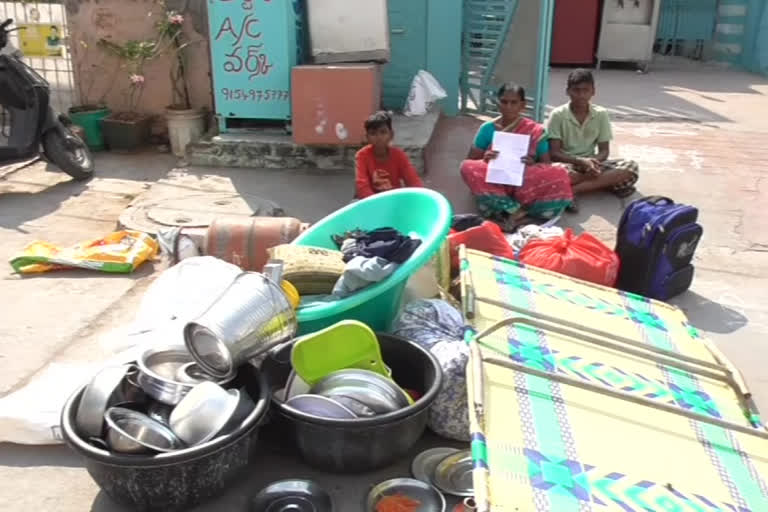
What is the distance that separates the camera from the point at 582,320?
10.5 feet

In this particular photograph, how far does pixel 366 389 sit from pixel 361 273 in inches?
23.1

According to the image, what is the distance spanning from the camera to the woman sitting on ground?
4.90 metres

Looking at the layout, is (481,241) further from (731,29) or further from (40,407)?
(731,29)

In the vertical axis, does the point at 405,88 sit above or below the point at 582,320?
above

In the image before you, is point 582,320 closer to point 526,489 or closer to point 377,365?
→ point 377,365

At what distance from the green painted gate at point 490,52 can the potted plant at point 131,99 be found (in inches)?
117

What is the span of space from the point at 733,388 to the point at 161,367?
7.27ft

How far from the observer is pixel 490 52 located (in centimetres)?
697

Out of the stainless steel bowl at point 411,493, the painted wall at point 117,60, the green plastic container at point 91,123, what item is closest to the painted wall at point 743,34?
the painted wall at point 117,60

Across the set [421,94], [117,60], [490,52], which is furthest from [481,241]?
[117,60]

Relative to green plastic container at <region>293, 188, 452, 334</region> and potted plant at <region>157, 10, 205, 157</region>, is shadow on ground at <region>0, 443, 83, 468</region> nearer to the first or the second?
green plastic container at <region>293, 188, 452, 334</region>

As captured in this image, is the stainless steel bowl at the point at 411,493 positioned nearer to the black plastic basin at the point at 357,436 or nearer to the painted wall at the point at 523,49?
the black plastic basin at the point at 357,436

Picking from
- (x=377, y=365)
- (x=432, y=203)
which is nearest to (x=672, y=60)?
(x=432, y=203)

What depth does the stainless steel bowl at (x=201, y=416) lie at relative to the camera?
2.38m
